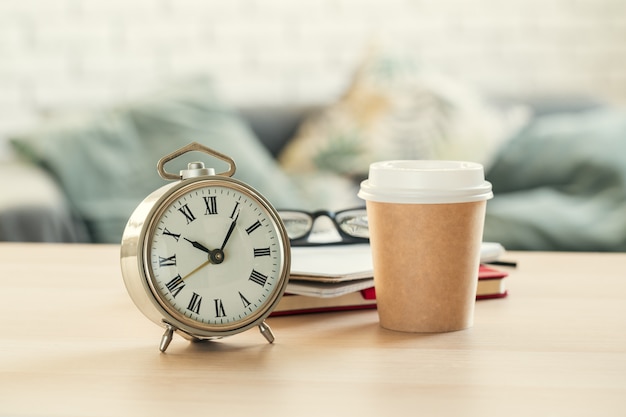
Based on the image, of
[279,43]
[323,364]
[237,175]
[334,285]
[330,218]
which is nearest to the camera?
[323,364]

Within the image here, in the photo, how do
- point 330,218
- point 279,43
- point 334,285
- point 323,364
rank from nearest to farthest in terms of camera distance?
1. point 323,364
2. point 334,285
3. point 330,218
4. point 279,43

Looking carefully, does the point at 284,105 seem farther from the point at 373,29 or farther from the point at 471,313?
the point at 471,313

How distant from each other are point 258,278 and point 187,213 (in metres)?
0.09

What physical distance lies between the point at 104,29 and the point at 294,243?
218 cm

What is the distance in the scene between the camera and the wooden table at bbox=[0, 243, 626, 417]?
638 mm

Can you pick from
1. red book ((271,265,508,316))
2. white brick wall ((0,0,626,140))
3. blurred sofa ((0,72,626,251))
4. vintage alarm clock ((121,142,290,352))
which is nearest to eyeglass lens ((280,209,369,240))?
red book ((271,265,508,316))

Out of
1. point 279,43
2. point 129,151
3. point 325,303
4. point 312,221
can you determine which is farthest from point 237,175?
point 325,303

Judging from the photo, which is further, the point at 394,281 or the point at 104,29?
the point at 104,29

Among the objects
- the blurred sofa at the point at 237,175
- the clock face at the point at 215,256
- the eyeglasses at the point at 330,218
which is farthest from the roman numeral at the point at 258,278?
the blurred sofa at the point at 237,175

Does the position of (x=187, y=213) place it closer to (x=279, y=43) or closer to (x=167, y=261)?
(x=167, y=261)

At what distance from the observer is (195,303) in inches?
30.4

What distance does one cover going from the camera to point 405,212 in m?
0.81

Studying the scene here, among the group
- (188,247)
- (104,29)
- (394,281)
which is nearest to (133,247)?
(188,247)

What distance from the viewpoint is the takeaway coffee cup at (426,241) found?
2.62 feet
